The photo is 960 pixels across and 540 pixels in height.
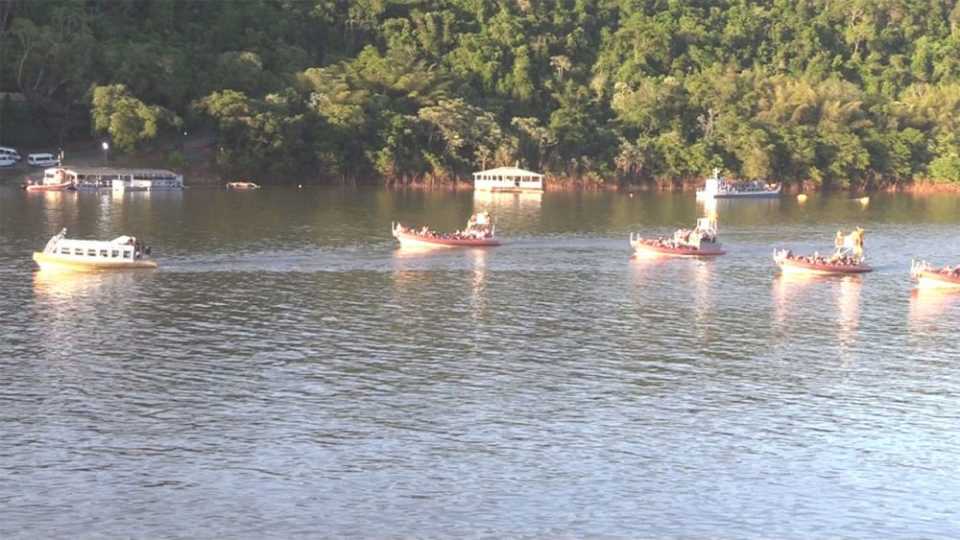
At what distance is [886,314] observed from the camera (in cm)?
7175

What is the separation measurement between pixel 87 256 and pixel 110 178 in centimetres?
6910

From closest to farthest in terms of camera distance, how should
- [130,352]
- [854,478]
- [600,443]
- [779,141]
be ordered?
[854,478] → [600,443] → [130,352] → [779,141]

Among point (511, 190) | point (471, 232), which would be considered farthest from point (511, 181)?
point (471, 232)

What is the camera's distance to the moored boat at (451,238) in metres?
94.2

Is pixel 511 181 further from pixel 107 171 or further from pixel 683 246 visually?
pixel 683 246

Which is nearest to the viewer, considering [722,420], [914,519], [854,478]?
[914,519]

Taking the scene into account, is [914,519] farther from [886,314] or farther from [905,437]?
[886,314]

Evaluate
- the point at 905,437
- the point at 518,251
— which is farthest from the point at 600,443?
the point at 518,251

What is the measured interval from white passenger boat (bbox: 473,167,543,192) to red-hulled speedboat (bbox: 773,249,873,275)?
80.5 m

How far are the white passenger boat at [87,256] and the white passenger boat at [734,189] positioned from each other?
9886cm

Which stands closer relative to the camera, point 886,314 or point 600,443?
point 600,443

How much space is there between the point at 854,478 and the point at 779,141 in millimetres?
151498

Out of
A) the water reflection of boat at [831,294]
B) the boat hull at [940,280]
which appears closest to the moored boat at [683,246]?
the water reflection of boat at [831,294]

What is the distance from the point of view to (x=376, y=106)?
169 meters
